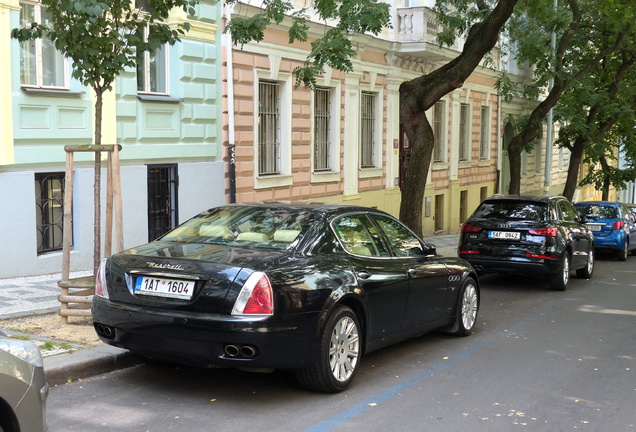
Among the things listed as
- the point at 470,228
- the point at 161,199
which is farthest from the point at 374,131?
the point at 470,228

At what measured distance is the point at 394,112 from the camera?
22.4 meters

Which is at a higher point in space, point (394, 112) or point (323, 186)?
point (394, 112)

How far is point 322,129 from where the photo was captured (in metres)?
19.3

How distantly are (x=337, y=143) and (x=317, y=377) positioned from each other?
13.7m

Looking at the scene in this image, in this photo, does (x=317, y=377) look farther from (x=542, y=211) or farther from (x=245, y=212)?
(x=542, y=211)

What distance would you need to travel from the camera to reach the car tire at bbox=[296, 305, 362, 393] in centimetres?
629

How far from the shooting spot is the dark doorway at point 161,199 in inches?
567

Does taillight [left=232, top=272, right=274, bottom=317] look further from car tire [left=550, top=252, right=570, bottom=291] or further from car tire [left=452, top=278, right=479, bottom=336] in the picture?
car tire [left=550, top=252, right=570, bottom=291]

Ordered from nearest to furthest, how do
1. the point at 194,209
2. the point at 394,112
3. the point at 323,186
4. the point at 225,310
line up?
the point at 225,310, the point at 194,209, the point at 323,186, the point at 394,112

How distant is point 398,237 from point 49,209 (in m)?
6.77

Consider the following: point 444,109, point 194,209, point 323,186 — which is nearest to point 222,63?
point 194,209

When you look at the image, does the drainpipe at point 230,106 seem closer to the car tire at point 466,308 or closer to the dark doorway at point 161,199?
the dark doorway at point 161,199

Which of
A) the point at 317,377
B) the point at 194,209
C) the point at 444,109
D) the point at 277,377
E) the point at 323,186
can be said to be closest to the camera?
the point at 317,377

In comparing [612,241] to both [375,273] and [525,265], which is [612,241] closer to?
[525,265]
